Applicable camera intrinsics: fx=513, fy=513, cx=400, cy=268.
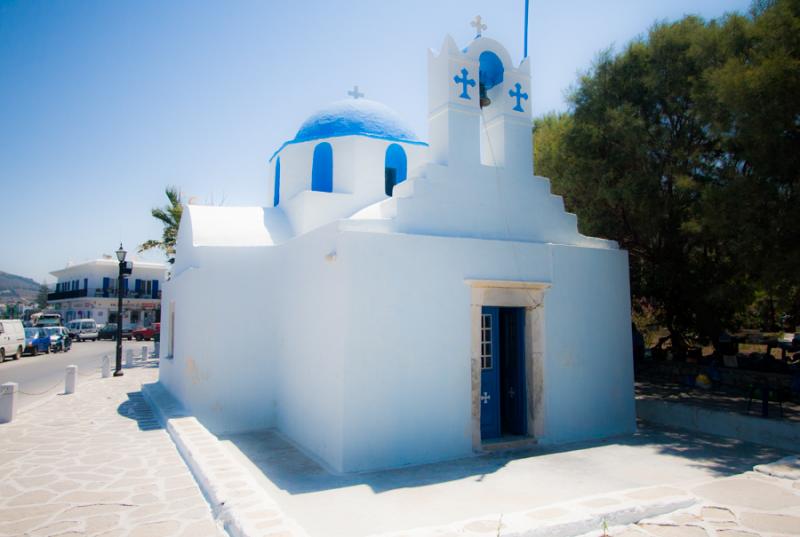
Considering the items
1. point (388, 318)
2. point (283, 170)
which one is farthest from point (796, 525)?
point (283, 170)

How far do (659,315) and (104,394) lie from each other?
1420 cm

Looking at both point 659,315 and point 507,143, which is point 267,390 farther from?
point 659,315

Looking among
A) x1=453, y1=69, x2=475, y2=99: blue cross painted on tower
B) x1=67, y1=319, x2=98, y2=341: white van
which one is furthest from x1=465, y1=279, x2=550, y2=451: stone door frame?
x1=67, y1=319, x2=98, y2=341: white van

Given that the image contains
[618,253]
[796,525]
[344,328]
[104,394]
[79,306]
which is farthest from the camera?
[79,306]

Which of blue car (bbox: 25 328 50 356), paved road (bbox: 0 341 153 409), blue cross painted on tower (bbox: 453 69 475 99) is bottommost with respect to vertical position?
paved road (bbox: 0 341 153 409)

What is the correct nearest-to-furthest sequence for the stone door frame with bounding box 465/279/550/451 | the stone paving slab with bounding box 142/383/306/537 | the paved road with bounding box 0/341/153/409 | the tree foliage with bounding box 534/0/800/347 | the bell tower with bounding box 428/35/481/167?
the stone paving slab with bounding box 142/383/306/537 → the stone door frame with bounding box 465/279/550/451 → the bell tower with bounding box 428/35/481/167 → the tree foliage with bounding box 534/0/800/347 → the paved road with bounding box 0/341/153/409

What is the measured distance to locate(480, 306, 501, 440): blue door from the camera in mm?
7309

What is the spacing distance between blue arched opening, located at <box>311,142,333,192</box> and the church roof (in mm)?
311

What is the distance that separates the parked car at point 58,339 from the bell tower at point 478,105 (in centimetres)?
2517

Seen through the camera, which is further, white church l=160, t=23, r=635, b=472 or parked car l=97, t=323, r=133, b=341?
parked car l=97, t=323, r=133, b=341

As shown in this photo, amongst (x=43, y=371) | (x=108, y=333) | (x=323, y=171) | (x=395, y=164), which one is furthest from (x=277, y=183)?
(x=108, y=333)

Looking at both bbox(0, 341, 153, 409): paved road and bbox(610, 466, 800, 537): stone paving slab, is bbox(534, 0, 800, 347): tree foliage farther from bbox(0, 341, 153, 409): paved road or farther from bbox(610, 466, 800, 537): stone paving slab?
bbox(0, 341, 153, 409): paved road

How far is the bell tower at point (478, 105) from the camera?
23.9 feet

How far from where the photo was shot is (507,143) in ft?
25.6
